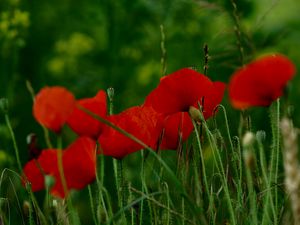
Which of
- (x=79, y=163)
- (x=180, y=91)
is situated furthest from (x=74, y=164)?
(x=180, y=91)

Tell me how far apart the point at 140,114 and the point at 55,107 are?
264 millimetres

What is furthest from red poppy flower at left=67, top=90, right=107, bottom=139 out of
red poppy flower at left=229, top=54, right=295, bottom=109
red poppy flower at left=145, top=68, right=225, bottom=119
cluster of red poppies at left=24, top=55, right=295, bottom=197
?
red poppy flower at left=229, top=54, right=295, bottom=109

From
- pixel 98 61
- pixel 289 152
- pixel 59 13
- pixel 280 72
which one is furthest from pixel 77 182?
pixel 59 13

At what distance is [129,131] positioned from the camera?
1.27m

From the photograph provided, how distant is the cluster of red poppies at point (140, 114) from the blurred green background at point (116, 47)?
6.44 ft

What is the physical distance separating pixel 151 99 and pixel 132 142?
0.29ft

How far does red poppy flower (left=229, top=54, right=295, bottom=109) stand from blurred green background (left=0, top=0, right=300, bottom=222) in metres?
2.27

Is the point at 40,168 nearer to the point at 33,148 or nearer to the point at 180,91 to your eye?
the point at 33,148

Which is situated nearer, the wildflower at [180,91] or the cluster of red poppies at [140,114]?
the cluster of red poppies at [140,114]

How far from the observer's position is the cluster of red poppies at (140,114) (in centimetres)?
104

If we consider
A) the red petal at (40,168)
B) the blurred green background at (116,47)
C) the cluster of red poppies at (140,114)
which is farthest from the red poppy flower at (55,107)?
the blurred green background at (116,47)

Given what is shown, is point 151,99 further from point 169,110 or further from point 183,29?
point 183,29

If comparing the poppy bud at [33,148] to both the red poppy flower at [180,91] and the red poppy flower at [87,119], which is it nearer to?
the red poppy flower at [87,119]

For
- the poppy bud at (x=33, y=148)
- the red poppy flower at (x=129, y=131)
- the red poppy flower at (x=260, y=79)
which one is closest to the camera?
the red poppy flower at (x=260, y=79)
